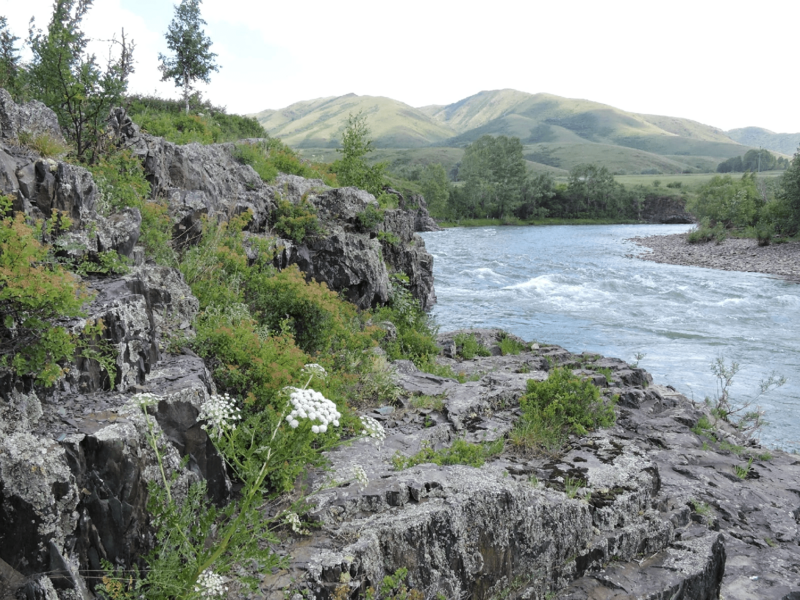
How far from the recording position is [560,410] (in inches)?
344

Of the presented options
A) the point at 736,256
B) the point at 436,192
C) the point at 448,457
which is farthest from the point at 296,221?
the point at 436,192

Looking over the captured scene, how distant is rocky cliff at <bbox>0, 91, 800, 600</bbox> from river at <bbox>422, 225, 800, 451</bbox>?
692cm

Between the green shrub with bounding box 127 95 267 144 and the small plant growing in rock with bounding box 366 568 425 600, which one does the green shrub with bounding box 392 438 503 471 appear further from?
the green shrub with bounding box 127 95 267 144

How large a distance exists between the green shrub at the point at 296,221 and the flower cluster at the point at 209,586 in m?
12.0

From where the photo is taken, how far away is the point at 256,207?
14.2 m

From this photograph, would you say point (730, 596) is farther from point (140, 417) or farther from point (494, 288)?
point (494, 288)

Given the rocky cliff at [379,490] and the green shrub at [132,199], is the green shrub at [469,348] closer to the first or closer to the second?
the rocky cliff at [379,490]

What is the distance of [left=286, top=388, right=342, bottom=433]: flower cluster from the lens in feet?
11.9

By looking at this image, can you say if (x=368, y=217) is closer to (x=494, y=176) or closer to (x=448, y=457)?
(x=448, y=457)

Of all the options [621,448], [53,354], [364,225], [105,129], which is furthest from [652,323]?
[53,354]

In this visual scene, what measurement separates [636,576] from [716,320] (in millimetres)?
22102

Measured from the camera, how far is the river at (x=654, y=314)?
1709cm

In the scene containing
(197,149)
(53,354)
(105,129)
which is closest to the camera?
(53,354)

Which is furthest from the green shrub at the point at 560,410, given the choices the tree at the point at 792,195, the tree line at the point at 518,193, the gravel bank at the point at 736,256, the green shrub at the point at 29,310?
the tree line at the point at 518,193
